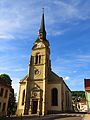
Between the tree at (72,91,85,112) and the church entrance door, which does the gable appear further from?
the tree at (72,91,85,112)

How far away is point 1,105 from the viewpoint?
33.8 meters

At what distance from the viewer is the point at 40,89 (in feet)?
136

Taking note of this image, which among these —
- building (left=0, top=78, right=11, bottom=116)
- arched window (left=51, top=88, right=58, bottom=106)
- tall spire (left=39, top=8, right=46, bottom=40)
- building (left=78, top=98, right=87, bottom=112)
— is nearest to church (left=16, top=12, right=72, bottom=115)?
arched window (left=51, top=88, right=58, bottom=106)

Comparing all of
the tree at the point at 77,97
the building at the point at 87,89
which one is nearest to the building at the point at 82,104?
the tree at the point at 77,97

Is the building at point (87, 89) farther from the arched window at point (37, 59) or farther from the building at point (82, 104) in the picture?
the building at point (82, 104)

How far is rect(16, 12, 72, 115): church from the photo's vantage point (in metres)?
40.6

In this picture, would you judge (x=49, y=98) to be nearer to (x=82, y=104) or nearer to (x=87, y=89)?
(x=87, y=89)

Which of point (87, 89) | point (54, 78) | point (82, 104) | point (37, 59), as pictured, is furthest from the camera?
point (82, 104)

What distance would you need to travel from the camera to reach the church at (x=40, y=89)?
40594 mm

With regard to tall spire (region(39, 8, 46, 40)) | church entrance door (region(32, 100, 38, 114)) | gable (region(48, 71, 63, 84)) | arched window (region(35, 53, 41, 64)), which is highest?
tall spire (region(39, 8, 46, 40))

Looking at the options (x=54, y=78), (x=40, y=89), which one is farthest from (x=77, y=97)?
(x=40, y=89)

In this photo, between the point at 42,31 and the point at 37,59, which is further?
the point at 42,31

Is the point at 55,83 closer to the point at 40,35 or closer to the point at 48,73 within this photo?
the point at 48,73

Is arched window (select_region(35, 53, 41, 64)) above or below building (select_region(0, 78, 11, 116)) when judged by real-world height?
above
